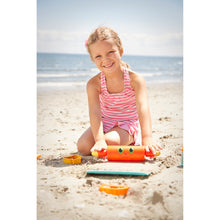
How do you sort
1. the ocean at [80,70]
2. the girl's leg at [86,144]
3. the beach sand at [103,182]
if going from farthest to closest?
1. the ocean at [80,70]
2. the girl's leg at [86,144]
3. the beach sand at [103,182]

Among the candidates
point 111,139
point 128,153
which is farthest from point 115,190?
point 111,139

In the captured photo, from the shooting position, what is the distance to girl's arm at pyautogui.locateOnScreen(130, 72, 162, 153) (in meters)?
1.60

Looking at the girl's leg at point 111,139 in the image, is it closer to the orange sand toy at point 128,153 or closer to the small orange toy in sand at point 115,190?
the orange sand toy at point 128,153

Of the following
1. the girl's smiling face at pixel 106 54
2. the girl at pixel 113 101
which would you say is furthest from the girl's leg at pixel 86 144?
the girl's smiling face at pixel 106 54

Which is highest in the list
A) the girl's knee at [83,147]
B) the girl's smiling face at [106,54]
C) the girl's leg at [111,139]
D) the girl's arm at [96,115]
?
the girl's smiling face at [106,54]

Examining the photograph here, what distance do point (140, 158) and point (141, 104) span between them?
1.18 ft

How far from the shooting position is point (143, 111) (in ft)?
5.48

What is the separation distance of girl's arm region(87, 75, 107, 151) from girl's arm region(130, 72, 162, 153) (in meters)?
0.24

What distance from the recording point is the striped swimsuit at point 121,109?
180 centimetres

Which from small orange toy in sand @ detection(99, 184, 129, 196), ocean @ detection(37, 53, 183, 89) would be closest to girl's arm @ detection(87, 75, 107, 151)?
small orange toy in sand @ detection(99, 184, 129, 196)

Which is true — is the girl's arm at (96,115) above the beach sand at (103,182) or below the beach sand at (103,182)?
above

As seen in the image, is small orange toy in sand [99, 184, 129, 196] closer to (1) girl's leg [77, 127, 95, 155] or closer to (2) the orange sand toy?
(2) the orange sand toy

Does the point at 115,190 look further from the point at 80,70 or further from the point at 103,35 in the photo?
the point at 80,70
